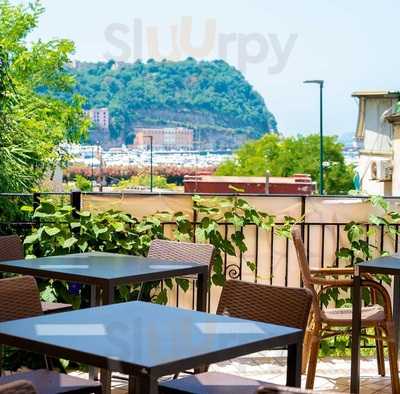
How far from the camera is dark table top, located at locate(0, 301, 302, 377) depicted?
2.28m

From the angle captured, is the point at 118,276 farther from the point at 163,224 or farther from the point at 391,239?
the point at 391,239

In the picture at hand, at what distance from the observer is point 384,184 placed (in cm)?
4209

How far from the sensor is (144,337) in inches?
99.9

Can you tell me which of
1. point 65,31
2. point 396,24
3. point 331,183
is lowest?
point 331,183

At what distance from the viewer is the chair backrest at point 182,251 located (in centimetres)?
452

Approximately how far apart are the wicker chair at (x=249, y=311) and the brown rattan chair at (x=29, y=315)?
12.0 inches

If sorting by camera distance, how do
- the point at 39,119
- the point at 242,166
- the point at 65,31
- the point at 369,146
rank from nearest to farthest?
1. the point at 39,119
2. the point at 65,31
3. the point at 369,146
4. the point at 242,166

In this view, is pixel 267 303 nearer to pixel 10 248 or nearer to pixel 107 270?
pixel 107 270

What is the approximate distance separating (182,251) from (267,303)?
1482 millimetres

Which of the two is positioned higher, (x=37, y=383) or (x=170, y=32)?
(x=170, y=32)

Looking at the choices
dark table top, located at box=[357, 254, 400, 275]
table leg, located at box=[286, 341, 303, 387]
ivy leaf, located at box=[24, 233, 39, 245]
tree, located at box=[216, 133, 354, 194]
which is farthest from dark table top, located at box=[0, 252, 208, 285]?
tree, located at box=[216, 133, 354, 194]

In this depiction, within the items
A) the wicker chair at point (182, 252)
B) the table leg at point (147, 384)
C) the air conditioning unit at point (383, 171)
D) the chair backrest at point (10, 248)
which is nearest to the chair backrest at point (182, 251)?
the wicker chair at point (182, 252)

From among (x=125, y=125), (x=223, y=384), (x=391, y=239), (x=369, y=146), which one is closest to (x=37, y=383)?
(x=223, y=384)

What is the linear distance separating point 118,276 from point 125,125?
3839 centimetres
